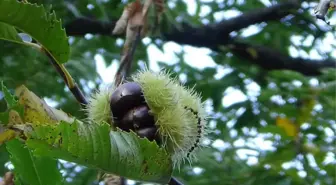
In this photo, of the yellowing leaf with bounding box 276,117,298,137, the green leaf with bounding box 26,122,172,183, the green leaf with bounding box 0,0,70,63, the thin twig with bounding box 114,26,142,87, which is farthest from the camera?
the yellowing leaf with bounding box 276,117,298,137

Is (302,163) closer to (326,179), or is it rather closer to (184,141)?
(326,179)

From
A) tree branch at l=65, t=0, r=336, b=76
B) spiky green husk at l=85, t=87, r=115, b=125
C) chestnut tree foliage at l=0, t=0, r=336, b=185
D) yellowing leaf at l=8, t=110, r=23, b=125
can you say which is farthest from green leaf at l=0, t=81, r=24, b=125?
tree branch at l=65, t=0, r=336, b=76

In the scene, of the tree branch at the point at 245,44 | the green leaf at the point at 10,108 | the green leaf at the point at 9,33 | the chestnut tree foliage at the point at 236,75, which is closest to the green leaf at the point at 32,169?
the green leaf at the point at 10,108

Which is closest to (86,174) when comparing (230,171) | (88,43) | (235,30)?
(230,171)

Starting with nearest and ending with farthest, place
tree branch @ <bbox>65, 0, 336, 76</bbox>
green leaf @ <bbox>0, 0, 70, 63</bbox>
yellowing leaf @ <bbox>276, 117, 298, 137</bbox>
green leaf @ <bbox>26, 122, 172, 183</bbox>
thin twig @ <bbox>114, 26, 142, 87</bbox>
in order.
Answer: green leaf @ <bbox>26, 122, 172, 183</bbox>
green leaf @ <bbox>0, 0, 70, 63</bbox>
thin twig @ <bbox>114, 26, 142, 87</bbox>
yellowing leaf @ <bbox>276, 117, 298, 137</bbox>
tree branch @ <bbox>65, 0, 336, 76</bbox>

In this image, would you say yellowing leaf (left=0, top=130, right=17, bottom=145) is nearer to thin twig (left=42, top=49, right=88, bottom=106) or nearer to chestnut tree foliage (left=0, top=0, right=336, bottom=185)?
thin twig (left=42, top=49, right=88, bottom=106)

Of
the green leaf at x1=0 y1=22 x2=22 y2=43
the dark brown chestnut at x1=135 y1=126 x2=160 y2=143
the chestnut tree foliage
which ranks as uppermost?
the green leaf at x1=0 y1=22 x2=22 y2=43

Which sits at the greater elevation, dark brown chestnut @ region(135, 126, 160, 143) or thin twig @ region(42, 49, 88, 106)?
thin twig @ region(42, 49, 88, 106)
